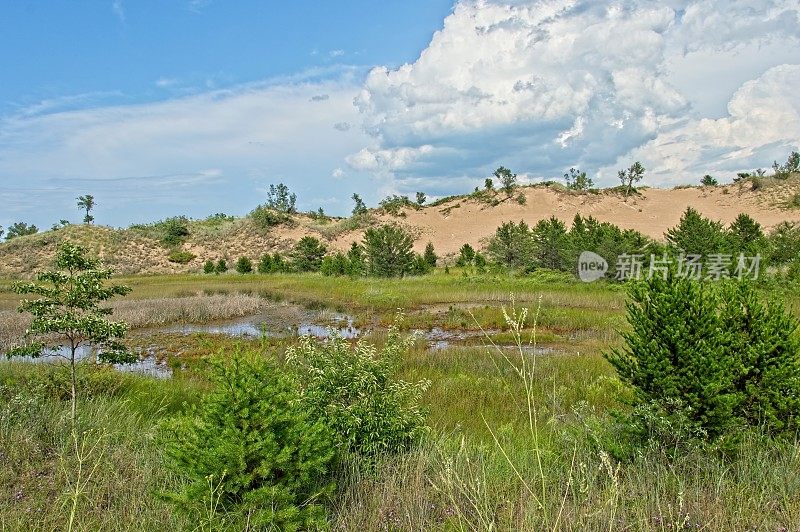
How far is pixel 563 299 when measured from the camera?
977 inches

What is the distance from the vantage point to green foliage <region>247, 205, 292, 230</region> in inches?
2665

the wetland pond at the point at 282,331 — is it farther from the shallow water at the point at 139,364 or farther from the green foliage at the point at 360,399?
the green foliage at the point at 360,399

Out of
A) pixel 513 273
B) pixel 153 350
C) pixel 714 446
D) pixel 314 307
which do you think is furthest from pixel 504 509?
pixel 513 273

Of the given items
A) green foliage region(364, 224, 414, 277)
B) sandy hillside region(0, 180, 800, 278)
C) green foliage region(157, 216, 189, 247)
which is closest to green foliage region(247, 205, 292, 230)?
sandy hillside region(0, 180, 800, 278)

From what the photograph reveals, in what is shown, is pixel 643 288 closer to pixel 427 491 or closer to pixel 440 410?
pixel 427 491

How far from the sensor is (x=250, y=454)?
12.6 ft

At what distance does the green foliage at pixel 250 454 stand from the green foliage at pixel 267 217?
64.8 meters

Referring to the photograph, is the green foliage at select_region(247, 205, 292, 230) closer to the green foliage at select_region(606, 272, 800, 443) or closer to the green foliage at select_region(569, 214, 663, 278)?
the green foliage at select_region(569, 214, 663, 278)

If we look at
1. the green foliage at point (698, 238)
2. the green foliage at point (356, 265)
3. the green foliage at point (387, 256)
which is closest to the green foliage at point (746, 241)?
Answer: the green foliage at point (698, 238)

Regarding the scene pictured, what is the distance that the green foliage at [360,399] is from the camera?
17.4ft

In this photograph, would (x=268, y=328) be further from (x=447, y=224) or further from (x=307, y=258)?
(x=447, y=224)

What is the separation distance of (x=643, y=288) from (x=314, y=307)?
23.0 metres

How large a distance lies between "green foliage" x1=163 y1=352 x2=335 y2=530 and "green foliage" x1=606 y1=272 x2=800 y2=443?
3165mm

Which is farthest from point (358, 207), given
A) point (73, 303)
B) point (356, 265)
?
point (73, 303)
